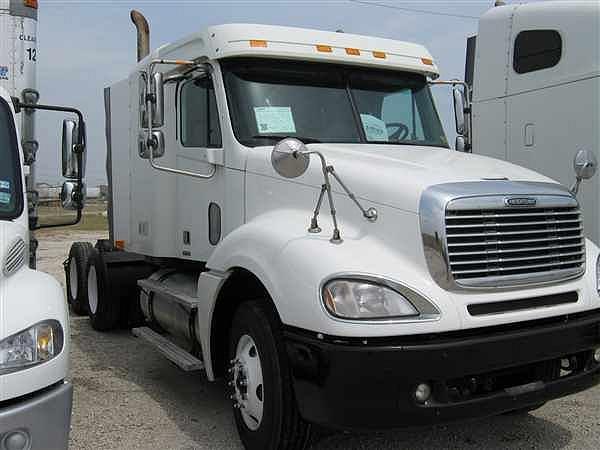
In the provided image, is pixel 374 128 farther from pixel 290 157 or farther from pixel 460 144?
pixel 290 157

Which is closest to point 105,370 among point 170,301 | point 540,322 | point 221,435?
point 170,301

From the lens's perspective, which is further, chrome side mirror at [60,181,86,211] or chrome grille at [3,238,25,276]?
chrome side mirror at [60,181,86,211]

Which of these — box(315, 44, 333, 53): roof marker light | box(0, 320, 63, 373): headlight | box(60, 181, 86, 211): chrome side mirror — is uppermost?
box(315, 44, 333, 53): roof marker light

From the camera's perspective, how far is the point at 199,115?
5.25 meters

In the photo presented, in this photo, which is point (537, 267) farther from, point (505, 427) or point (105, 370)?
point (105, 370)

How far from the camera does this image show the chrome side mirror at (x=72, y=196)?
191 inches

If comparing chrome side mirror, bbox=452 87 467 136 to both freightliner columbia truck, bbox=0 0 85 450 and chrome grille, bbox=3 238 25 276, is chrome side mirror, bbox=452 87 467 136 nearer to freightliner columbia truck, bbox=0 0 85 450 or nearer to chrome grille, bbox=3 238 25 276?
freightliner columbia truck, bbox=0 0 85 450

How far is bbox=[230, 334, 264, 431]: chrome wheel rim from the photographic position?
154 inches

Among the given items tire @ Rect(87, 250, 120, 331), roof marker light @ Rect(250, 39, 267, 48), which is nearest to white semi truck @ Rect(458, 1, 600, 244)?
roof marker light @ Rect(250, 39, 267, 48)

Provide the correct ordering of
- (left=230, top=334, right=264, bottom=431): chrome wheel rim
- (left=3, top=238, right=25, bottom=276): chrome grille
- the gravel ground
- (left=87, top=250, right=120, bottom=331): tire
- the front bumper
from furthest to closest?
(left=87, top=250, right=120, bottom=331): tire
the gravel ground
(left=230, top=334, right=264, bottom=431): chrome wheel rim
(left=3, top=238, right=25, bottom=276): chrome grille
the front bumper

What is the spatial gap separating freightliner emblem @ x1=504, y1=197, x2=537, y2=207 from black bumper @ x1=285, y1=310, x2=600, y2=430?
0.64 meters

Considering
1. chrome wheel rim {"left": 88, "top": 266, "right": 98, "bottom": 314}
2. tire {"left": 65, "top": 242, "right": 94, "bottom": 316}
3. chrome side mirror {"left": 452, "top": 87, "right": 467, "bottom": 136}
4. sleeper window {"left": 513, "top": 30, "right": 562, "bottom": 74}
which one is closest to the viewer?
chrome side mirror {"left": 452, "top": 87, "right": 467, "bottom": 136}

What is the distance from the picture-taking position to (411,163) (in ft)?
13.5

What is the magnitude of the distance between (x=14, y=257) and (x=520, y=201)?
8.79ft
